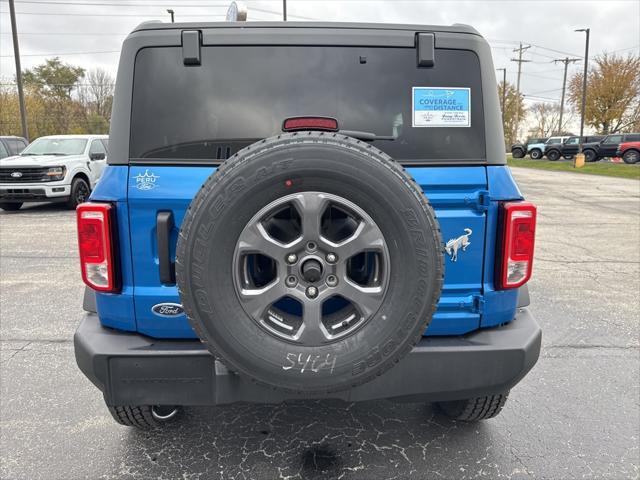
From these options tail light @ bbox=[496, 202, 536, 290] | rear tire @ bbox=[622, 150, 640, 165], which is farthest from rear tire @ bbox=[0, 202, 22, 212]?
rear tire @ bbox=[622, 150, 640, 165]

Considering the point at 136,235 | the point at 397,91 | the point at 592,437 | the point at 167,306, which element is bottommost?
the point at 592,437

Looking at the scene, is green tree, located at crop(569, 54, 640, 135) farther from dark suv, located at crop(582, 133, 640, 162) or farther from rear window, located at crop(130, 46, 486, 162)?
rear window, located at crop(130, 46, 486, 162)

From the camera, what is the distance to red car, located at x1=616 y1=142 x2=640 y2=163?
3102 centimetres

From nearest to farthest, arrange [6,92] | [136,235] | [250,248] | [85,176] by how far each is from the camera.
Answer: [250,248]
[136,235]
[85,176]
[6,92]

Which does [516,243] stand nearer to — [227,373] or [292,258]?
[292,258]

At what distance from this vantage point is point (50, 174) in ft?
36.5

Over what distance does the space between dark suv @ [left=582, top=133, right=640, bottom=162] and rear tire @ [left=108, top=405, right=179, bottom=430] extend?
36438 mm

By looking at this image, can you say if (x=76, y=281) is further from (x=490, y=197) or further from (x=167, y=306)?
(x=490, y=197)

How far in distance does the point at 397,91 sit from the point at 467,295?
38.8 inches

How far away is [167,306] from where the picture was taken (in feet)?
7.04

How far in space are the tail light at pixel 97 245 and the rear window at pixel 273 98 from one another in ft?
0.94

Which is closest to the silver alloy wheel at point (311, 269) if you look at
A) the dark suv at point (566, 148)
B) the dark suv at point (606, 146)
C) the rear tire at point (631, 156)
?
the rear tire at point (631, 156)

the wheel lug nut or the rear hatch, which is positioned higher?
the rear hatch

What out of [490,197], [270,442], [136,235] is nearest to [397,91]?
[490,197]
